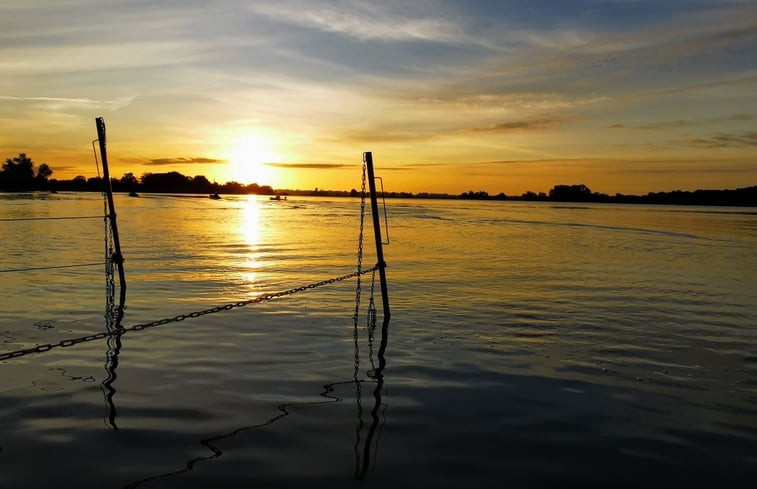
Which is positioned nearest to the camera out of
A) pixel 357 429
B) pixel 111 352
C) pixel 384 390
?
pixel 357 429

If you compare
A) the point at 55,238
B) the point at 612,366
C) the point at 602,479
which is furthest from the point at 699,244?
the point at 55,238

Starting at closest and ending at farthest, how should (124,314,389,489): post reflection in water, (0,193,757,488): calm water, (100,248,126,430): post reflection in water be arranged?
(124,314,389,489): post reflection in water → (0,193,757,488): calm water → (100,248,126,430): post reflection in water

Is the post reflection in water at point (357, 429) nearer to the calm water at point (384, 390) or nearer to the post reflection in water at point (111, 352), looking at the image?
the calm water at point (384, 390)

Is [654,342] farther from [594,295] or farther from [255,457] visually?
[255,457]

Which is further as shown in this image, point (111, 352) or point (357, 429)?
point (111, 352)

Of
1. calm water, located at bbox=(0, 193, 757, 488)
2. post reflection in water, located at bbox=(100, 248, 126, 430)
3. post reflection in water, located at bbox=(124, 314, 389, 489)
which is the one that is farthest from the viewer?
post reflection in water, located at bbox=(100, 248, 126, 430)

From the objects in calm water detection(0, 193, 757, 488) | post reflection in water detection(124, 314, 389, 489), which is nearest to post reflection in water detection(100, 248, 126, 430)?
calm water detection(0, 193, 757, 488)

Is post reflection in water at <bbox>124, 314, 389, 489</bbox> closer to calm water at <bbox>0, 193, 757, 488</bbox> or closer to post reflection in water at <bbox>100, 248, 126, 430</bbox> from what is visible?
calm water at <bbox>0, 193, 757, 488</bbox>

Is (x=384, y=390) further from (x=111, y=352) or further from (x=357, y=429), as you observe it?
(x=111, y=352)

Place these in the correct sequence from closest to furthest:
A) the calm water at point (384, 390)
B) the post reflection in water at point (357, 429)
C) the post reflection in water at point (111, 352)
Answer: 1. the post reflection in water at point (357, 429)
2. the calm water at point (384, 390)
3. the post reflection in water at point (111, 352)

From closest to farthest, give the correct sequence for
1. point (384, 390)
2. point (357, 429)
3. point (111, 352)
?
1. point (357, 429)
2. point (384, 390)
3. point (111, 352)

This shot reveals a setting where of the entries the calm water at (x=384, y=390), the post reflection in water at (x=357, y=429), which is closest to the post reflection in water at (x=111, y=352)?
the calm water at (x=384, y=390)

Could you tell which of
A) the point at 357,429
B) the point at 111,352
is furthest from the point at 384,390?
the point at 111,352

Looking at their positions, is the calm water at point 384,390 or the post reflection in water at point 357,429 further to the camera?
the calm water at point 384,390
